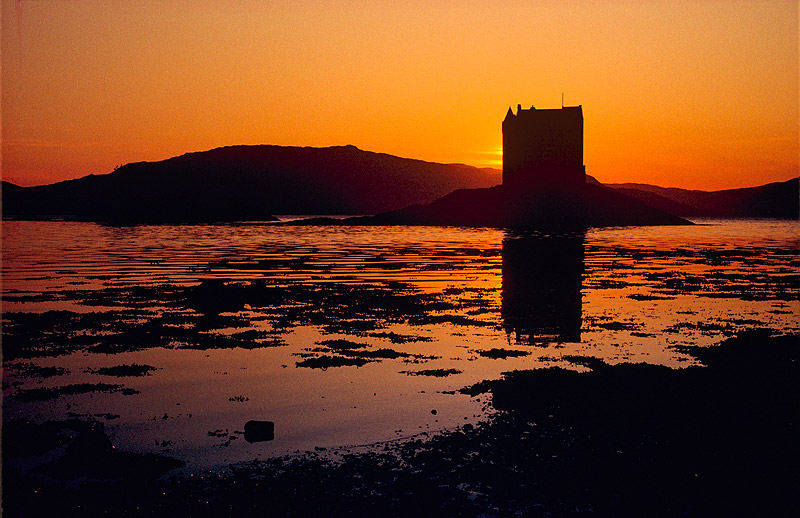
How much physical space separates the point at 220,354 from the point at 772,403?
1351cm

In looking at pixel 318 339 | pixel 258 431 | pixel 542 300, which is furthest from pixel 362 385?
pixel 542 300

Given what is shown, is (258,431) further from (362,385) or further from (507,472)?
(507,472)

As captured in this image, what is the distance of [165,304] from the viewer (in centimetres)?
3062

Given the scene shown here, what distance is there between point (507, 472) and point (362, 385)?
20.5ft

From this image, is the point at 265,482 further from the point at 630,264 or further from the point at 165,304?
the point at 630,264

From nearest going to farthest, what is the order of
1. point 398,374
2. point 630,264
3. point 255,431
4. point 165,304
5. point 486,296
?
point 255,431 → point 398,374 → point 165,304 → point 486,296 → point 630,264

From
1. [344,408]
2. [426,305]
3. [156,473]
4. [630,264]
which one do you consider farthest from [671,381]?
[630,264]

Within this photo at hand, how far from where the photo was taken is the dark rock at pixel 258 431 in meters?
12.9

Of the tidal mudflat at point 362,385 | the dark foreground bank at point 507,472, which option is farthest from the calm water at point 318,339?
the dark foreground bank at point 507,472

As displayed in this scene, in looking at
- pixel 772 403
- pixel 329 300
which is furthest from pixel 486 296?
pixel 772 403

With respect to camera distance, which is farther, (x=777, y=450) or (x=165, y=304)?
(x=165, y=304)

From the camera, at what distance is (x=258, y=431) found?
13.0 metres

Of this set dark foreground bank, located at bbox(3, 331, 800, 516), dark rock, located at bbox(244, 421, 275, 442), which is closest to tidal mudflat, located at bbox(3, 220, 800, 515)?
dark foreground bank, located at bbox(3, 331, 800, 516)

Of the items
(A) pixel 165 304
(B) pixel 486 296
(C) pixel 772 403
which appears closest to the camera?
(C) pixel 772 403
